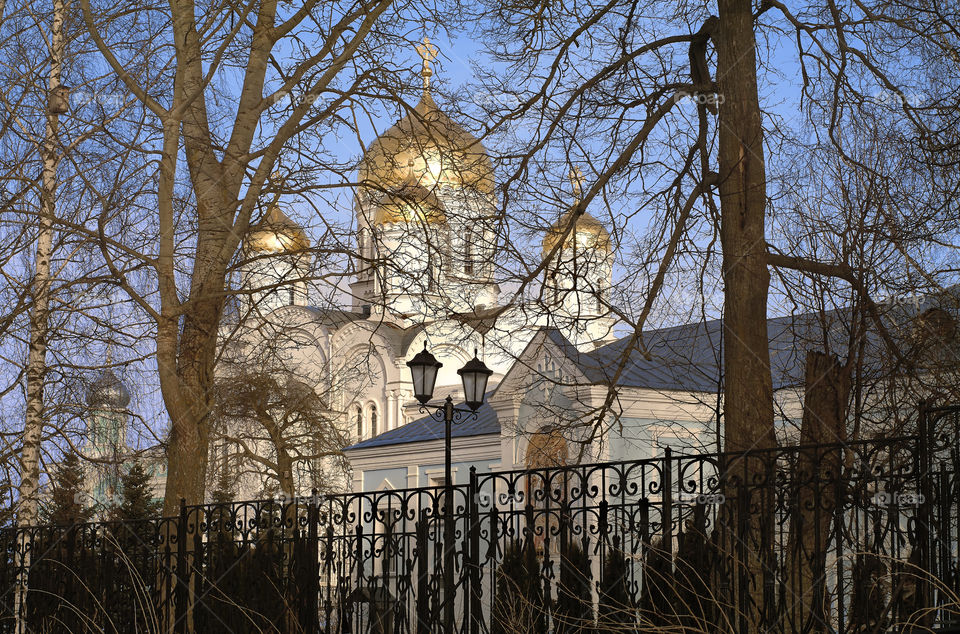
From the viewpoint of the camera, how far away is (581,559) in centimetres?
823

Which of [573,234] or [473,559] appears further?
[573,234]

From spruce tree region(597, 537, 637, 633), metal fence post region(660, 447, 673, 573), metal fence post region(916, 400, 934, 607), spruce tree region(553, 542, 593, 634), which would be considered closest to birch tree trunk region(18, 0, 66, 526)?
spruce tree region(553, 542, 593, 634)

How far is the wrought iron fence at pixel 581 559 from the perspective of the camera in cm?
584

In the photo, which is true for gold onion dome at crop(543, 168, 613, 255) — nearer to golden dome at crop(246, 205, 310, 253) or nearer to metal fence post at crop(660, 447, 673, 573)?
golden dome at crop(246, 205, 310, 253)

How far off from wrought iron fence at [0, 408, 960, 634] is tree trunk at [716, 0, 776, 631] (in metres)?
0.59

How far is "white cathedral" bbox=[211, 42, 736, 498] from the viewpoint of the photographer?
352 inches

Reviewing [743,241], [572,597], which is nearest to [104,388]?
[743,241]

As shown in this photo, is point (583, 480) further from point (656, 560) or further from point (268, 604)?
point (268, 604)

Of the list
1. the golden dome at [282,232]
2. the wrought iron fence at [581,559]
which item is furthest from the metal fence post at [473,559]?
the golden dome at [282,232]

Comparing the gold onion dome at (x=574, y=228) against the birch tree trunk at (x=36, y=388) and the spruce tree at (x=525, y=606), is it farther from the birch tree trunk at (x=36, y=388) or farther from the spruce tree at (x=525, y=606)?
the birch tree trunk at (x=36, y=388)

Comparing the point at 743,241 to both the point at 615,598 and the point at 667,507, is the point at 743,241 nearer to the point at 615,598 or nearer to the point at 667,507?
→ the point at 667,507

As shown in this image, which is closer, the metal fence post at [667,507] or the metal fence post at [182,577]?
the metal fence post at [667,507]

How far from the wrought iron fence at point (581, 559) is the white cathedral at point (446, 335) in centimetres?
150

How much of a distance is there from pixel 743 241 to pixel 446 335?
251 cm
